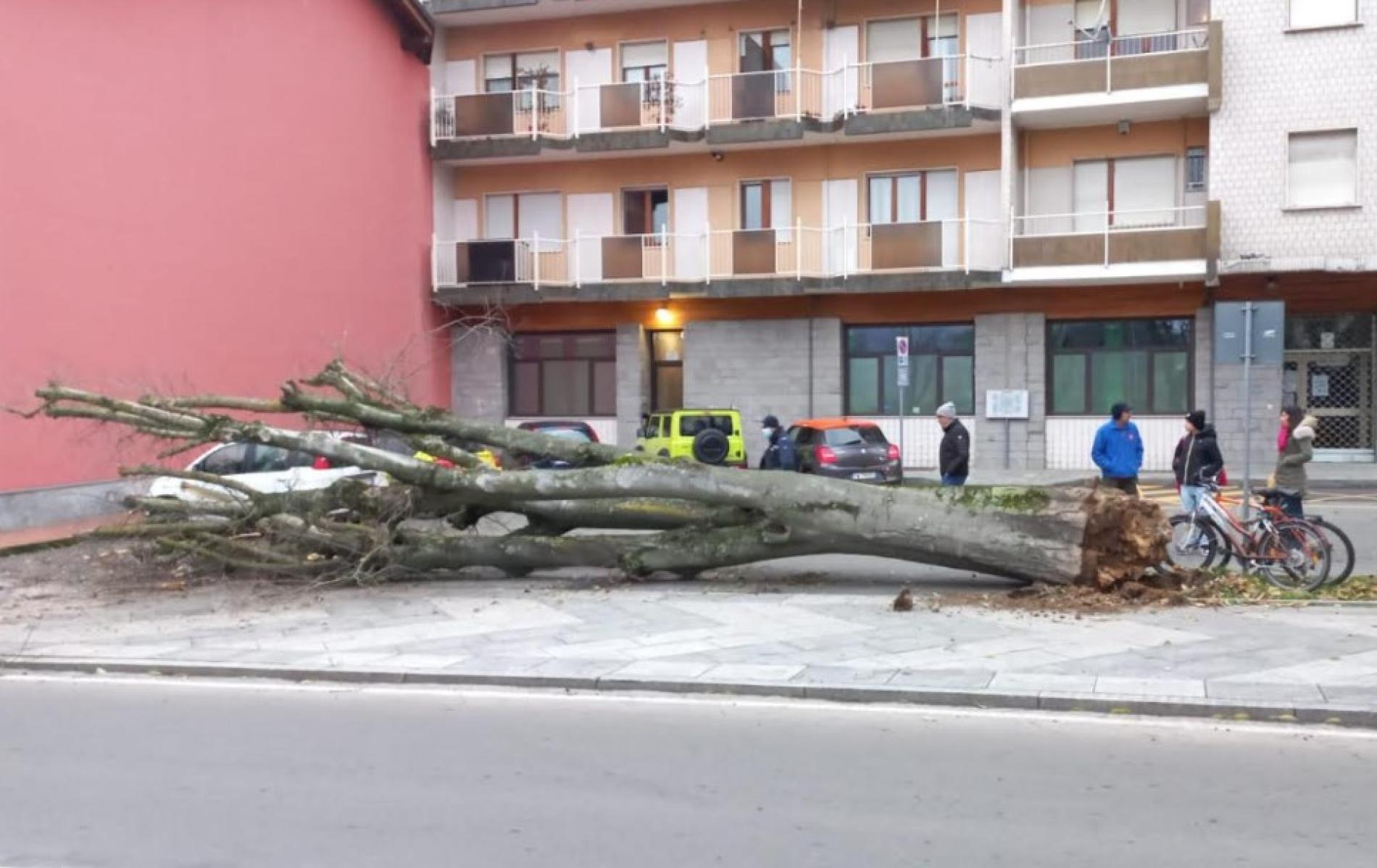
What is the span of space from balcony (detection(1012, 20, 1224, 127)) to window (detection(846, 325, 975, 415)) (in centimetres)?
484

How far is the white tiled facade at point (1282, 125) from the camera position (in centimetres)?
2320

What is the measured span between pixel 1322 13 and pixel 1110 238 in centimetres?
555

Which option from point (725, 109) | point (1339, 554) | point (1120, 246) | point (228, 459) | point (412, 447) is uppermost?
point (725, 109)

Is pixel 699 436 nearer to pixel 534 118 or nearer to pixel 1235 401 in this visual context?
pixel 534 118

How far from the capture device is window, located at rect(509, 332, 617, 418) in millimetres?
29406

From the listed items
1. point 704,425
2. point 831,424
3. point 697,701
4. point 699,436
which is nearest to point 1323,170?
point 831,424

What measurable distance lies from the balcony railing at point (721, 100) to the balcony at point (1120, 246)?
3.09 meters

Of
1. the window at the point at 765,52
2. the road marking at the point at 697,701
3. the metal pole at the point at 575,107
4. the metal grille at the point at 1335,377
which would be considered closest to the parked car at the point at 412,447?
the road marking at the point at 697,701

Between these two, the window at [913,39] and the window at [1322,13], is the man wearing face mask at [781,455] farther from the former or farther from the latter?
the window at [1322,13]

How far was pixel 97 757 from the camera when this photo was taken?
21.8 ft

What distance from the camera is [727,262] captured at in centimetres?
2731

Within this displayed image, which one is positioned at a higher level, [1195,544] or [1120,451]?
[1120,451]

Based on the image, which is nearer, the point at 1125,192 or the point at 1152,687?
the point at 1152,687

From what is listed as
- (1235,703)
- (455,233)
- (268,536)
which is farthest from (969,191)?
(1235,703)
